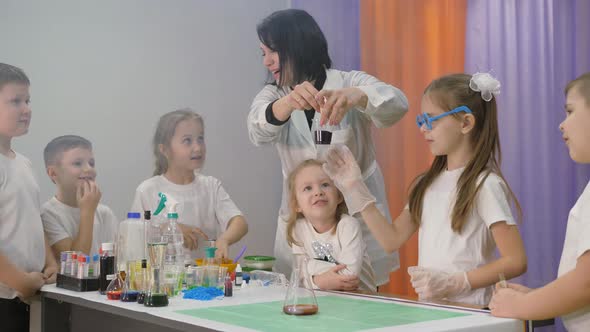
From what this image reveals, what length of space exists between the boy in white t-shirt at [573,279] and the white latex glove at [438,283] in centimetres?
24

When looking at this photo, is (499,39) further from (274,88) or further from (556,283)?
(556,283)

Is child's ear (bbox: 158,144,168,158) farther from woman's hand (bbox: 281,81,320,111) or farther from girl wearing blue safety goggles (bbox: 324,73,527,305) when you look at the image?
girl wearing blue safety goggles (bbox: 324,73,527,305)

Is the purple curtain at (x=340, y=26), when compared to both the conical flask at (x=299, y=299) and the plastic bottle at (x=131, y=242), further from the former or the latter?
the conical flask at (x=299, y=299)

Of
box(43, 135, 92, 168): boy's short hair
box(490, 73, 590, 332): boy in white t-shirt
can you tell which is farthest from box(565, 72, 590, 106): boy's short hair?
box(43, 135, 92, 168): boy's short hair

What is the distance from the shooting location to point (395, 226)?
253cm

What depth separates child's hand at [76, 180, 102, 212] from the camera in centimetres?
305

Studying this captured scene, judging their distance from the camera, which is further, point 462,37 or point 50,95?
point 462,37

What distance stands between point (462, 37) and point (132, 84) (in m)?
1.68

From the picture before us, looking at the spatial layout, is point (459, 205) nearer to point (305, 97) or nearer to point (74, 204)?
point (305, 97)

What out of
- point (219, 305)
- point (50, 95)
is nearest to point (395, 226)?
point (219, 305)

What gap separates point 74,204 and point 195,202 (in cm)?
53

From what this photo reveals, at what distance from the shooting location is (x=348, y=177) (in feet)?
8.39

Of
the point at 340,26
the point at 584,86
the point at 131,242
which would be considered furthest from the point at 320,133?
the point at 340,26

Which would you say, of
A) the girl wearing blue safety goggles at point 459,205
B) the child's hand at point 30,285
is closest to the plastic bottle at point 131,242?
the child's hand at point 30,285
